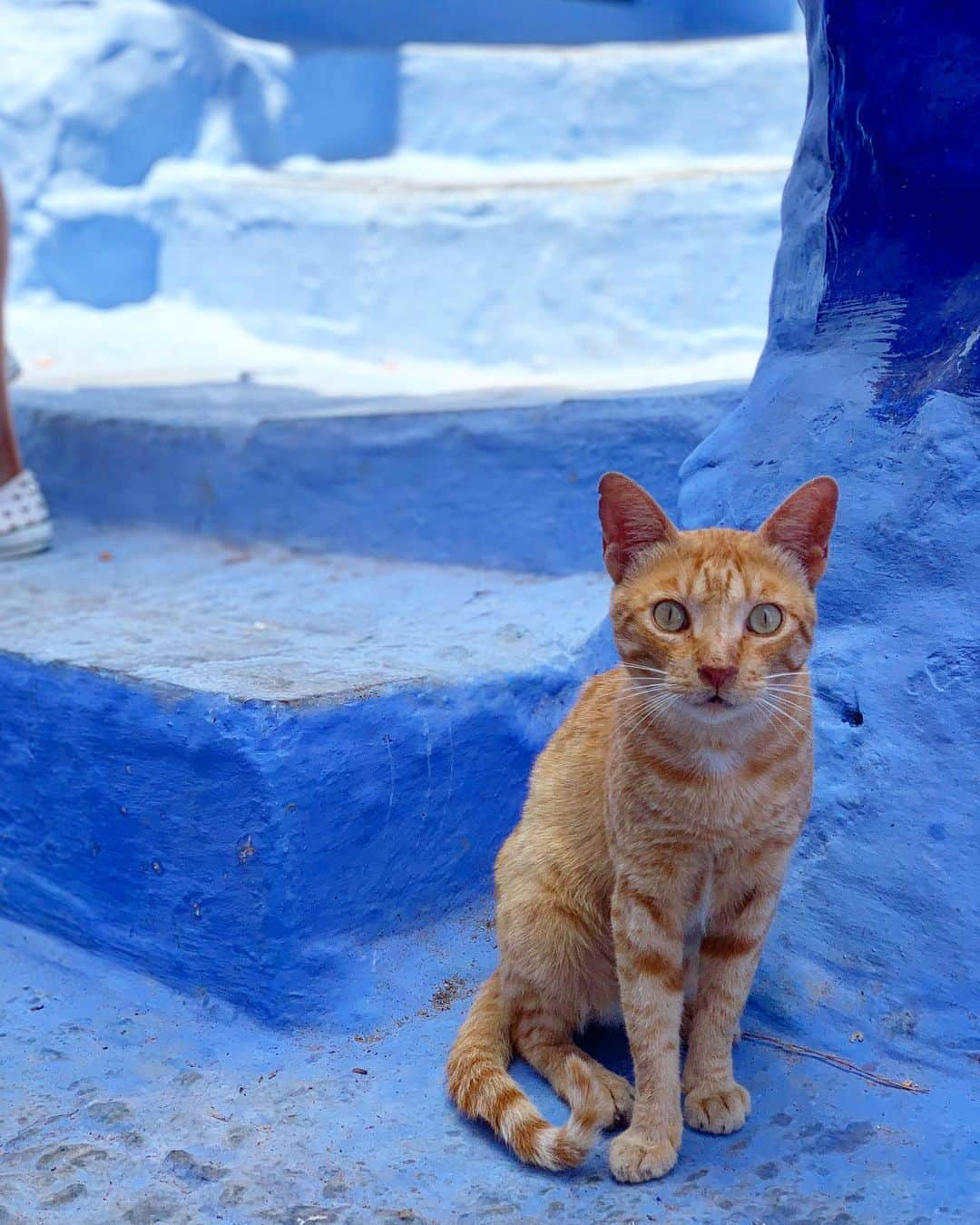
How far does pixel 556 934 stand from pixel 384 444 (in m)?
1.82

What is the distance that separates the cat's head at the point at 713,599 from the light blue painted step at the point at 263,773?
716 mm

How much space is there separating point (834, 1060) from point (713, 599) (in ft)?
2.85

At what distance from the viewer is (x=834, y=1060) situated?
2.18 meters

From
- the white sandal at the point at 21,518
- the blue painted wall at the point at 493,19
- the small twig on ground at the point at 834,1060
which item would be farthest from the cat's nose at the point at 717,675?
the blue painted wall at the point at 493,19

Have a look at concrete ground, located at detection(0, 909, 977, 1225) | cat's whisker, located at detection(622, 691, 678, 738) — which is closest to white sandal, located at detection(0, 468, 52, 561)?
concrete ground, located at detection(0, 909, 977, 1225)

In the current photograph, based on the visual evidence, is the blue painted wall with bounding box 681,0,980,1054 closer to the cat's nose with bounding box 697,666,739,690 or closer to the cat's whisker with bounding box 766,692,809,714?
the cat's whisker with bounding box 766,692,809,714

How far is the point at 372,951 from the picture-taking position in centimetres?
252

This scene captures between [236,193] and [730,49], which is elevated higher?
[730,49]

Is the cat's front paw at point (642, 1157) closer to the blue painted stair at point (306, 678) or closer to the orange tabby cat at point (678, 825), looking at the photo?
the orange tabby cat at point (678, 825)

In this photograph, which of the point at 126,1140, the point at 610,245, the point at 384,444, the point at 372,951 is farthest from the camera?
the point at 610,245

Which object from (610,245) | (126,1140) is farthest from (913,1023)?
(610,245)

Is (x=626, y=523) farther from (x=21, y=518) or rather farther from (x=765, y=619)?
(x=21, y=518)

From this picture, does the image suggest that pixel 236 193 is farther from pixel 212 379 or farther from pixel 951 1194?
pixel 951 1194

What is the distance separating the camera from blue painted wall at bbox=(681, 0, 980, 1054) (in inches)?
85.0
